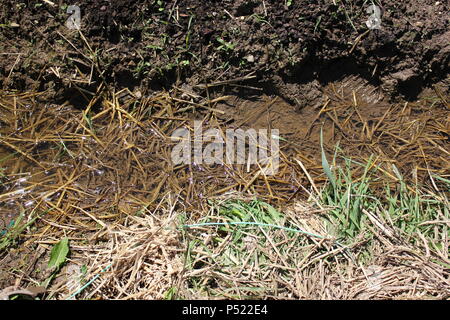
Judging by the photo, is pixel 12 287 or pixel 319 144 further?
pixel 319 144

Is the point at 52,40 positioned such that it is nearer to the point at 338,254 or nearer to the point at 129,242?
the point at 129,242

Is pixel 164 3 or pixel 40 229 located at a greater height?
pixel 164 3

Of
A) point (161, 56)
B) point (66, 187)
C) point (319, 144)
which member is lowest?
point (66, 187)

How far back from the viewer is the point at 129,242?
2.21 metres

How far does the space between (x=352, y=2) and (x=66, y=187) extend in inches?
76.6

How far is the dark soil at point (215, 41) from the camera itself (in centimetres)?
258

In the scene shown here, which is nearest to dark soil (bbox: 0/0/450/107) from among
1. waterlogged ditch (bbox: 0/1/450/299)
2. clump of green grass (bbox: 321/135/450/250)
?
waterlogged ditch (bbox: 0/1/450/299)

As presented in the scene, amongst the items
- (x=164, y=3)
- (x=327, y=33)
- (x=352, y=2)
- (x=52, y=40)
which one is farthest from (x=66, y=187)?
(x=352, y=2)

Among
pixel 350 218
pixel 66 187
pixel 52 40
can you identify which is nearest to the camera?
pixel 350 218

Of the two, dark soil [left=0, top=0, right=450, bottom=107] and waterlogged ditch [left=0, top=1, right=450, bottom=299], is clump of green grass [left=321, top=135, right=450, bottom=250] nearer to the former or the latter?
waterlogged ditch [left=0, top=1, right=450, bottom=299]

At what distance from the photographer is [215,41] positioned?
2609 mm

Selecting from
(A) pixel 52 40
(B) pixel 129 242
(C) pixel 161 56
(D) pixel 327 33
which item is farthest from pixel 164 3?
(B) pixel 129 242

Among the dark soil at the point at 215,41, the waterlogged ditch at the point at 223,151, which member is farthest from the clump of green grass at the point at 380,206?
the dark soil at the point at 215,41

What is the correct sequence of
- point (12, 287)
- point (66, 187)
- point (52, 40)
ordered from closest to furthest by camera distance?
point (12, 287) < point (66, 187) < point (52, 40)
